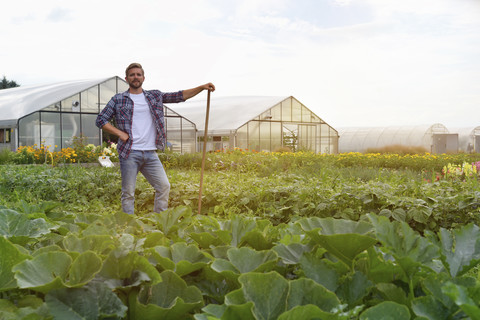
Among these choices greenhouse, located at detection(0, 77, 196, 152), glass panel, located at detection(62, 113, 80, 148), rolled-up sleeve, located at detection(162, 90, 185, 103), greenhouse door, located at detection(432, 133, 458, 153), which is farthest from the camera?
greenhouse door, located at detection(432, 133, 458, 153)

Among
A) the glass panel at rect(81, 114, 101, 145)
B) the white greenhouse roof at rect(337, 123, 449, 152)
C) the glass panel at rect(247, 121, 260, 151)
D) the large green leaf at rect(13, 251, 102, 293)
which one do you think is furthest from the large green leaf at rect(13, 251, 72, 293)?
the white greenhouse roof at rect(337, 123, 449, 152)

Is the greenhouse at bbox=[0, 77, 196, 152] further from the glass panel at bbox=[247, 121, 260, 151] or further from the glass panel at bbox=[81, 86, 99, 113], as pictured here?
the glass panel at bbox=[247, 121, 260, 151]

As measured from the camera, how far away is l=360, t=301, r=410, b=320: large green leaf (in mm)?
558

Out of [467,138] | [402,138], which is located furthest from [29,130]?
[467,138]

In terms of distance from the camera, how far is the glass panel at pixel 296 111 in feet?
65.9

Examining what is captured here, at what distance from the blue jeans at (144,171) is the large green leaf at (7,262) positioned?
3.96m

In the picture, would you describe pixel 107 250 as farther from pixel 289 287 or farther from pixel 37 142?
pixel 37 142

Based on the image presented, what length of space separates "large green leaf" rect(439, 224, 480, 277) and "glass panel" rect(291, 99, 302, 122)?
19.5m

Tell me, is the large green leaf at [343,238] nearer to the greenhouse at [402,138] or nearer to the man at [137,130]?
the man at [137,130]

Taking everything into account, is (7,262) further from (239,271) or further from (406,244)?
(406,244)

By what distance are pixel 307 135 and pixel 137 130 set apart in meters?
17.0

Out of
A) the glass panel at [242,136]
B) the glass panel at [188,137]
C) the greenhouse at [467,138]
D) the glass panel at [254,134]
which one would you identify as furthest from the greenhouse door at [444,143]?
the glass panel at [188,137]

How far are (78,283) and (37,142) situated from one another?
1539 cm

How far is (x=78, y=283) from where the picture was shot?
64 centimetres
